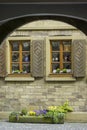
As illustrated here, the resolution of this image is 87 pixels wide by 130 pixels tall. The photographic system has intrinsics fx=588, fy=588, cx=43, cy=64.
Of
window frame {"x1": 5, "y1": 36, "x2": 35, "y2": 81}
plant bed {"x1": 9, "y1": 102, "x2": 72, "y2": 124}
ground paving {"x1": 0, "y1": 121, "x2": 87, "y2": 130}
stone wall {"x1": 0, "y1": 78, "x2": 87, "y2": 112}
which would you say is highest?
window frame {"x1": 5, "y1": 36, "x2": 35, "y2": 81}

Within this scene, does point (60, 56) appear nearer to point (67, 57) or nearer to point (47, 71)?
point (67, 57)

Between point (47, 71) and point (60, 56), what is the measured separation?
0.78m

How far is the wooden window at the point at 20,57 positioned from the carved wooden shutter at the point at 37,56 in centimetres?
33

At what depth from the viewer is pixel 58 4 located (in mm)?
9023

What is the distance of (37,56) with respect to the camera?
22.8 meters

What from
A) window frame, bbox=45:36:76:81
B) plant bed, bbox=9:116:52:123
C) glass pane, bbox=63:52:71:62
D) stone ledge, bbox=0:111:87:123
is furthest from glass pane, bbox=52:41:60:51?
plant bed, bbox=9:116:52:123

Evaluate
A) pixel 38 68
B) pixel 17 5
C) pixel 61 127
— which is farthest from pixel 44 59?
pixel 17 5

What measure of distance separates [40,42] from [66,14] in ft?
45.1

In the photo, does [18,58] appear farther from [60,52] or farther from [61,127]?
[61,127]

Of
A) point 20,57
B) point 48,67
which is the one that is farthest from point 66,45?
point 20,57

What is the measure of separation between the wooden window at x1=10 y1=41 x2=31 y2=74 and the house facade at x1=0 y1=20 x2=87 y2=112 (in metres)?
0.06

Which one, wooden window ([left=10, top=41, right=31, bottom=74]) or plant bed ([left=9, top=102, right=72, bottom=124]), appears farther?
wooden window ([left=10, top=41, right=31, bottom=74])

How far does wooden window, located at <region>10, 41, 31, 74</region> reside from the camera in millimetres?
23047

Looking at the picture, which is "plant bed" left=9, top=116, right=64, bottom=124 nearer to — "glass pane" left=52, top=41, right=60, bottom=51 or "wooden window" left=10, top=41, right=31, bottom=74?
"wooden window" left=10, top=41, right=31, bottom=74
